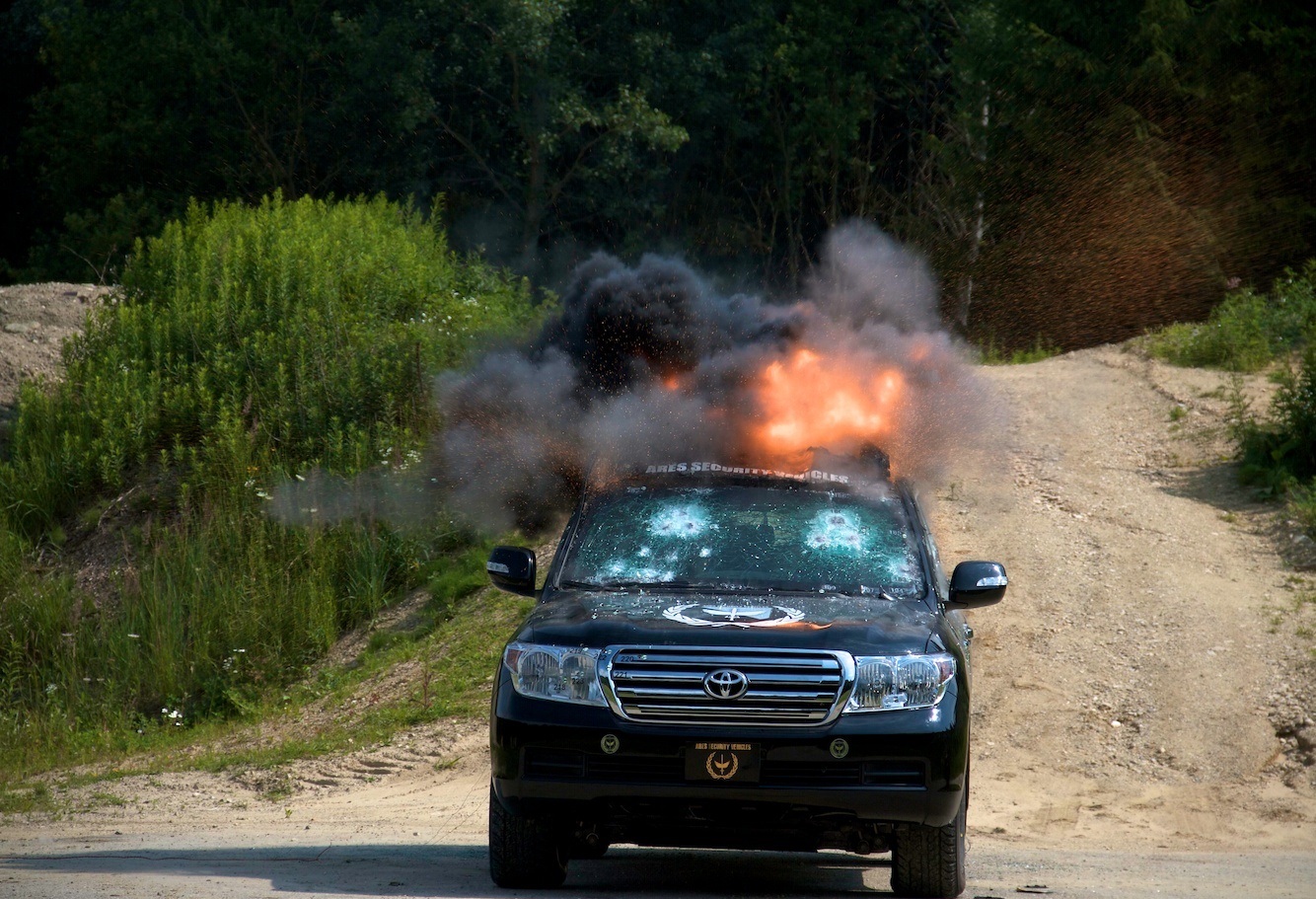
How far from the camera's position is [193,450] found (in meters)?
17.7

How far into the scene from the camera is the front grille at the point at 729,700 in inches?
245

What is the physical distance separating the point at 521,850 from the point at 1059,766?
533cm

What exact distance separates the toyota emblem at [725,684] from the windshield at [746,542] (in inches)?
35.1

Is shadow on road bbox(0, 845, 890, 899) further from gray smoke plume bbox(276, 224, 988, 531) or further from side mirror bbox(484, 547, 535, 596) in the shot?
gray smoke plume bbox(276, 224, 988, 531)

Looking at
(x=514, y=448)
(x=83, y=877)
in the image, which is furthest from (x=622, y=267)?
(x=83, y=877)

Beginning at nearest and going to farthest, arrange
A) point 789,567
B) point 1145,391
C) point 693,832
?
point 693,832 → point 789,567 → point 1145,391

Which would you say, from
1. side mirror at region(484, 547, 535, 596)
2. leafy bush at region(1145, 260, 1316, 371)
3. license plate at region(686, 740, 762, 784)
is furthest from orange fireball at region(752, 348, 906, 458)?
leafy bush at region(1145, 260, 1316, 371)

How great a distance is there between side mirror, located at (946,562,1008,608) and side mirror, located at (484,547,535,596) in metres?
1.84

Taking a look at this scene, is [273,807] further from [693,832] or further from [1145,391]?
[1145,391]

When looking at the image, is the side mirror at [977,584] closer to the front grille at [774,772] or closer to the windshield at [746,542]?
the windshield at [746,542]

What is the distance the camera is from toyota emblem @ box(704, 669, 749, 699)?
6219mm

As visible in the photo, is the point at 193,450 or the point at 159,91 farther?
the point at 159,91

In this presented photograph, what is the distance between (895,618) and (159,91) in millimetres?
31297

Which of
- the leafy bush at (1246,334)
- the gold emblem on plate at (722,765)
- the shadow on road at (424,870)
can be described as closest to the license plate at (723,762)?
the gold emblem on plate at (722,765)
